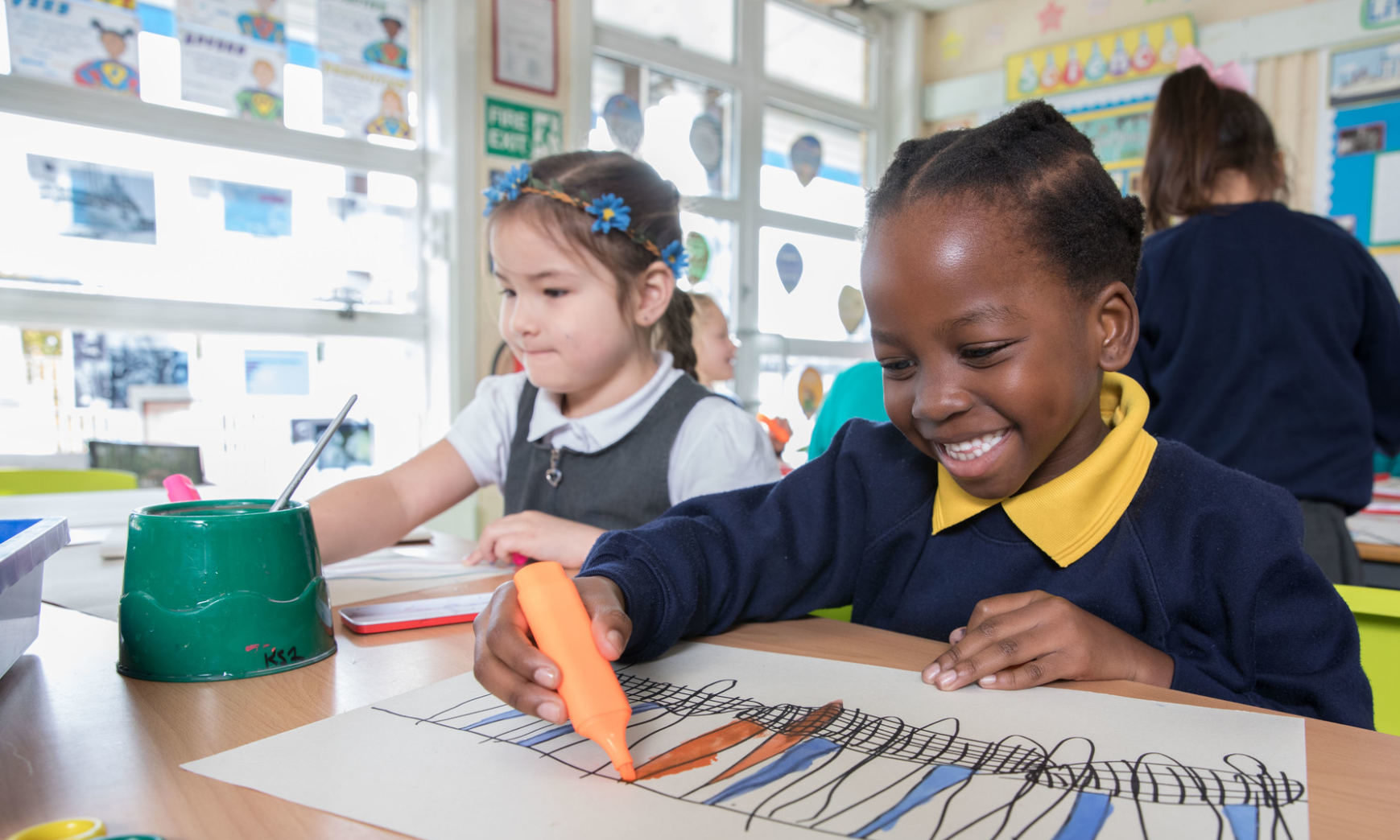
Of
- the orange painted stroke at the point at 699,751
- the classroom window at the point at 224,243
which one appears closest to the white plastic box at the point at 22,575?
the orange painted stroke at the point at 699,751

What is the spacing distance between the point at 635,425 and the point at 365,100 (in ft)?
6.11

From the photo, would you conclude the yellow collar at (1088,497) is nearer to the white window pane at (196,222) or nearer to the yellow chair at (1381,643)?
the yellow chair at (1381,643)

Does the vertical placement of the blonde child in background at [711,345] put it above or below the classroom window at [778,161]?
below

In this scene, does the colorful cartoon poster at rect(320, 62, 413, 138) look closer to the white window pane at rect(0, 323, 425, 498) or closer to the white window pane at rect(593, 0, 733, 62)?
the white window pane at rect(0, 323, 425, 498)

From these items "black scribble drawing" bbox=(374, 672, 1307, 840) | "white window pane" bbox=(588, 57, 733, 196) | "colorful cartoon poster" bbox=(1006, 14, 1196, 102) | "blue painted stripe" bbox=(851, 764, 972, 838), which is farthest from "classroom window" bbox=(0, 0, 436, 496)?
"colorful cartoon poster" bbox=(1006, 14, 1196, 102)

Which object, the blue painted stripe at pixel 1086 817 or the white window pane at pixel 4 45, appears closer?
the blue painted stripe at pixel 1086 817

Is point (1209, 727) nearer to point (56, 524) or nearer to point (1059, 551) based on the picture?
point (1059, 551)

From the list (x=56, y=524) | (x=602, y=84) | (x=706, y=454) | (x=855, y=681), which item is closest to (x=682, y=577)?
(x=855, y=681)

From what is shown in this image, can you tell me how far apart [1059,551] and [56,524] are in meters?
0.63

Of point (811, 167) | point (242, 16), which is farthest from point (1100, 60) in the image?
point (242, 16)

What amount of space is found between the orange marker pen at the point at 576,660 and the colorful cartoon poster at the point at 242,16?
7.55 ft

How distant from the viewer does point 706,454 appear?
1.08 m

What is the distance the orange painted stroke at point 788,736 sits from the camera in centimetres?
39

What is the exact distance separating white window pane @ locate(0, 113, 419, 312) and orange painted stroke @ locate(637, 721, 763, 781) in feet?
7.33
